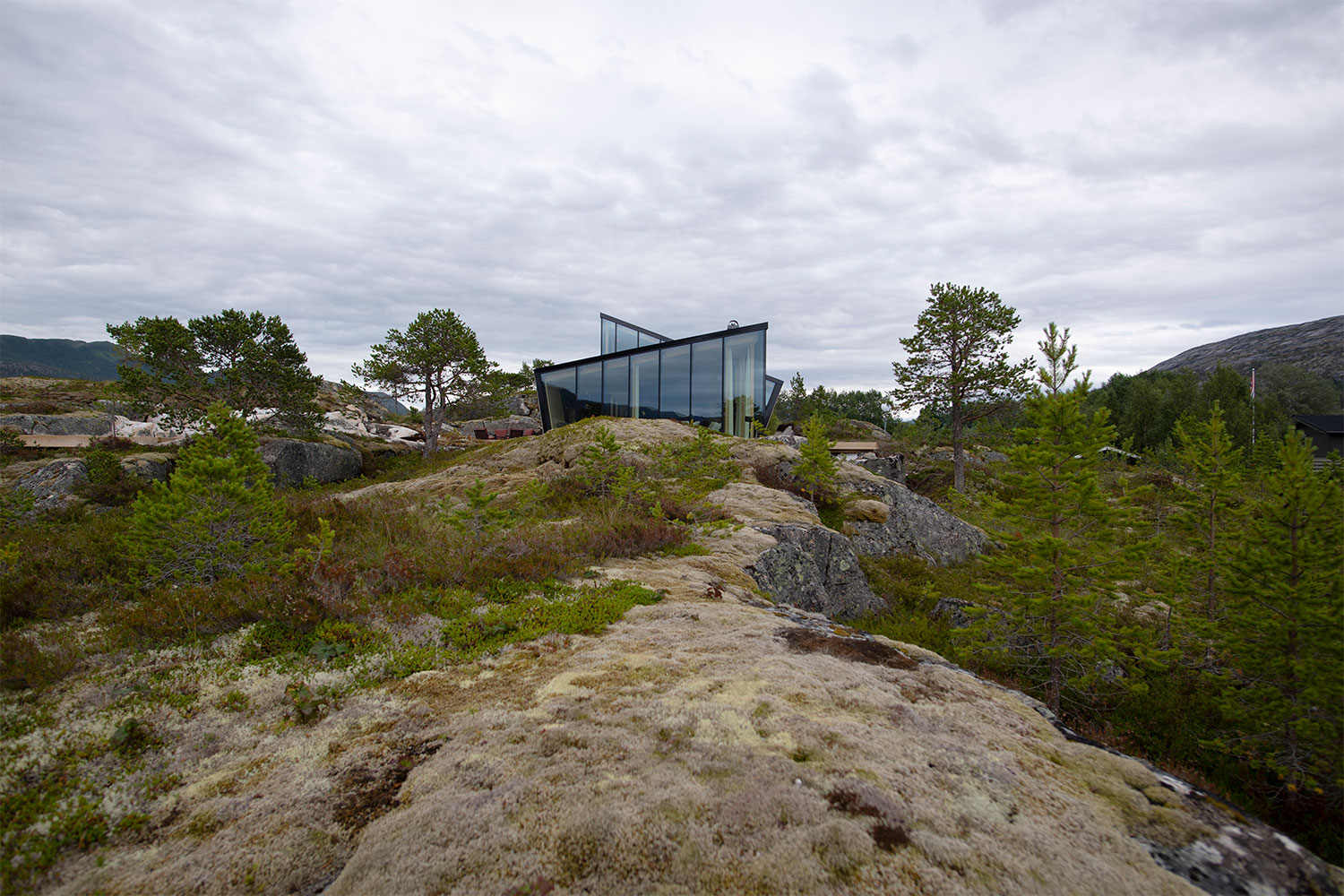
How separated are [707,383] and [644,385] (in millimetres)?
3478

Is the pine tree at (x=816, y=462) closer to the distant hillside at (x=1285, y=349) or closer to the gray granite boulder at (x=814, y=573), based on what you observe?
the gray granite boulder at (x=814, y=573)

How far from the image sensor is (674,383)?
26172 millimetres

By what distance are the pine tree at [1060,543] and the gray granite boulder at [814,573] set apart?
2.89 metres

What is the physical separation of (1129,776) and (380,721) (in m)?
4.79

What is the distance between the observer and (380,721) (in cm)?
360

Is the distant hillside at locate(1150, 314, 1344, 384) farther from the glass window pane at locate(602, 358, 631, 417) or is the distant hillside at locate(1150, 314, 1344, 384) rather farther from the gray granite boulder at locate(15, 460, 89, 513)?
the gray granite boulder at locate(15, 460, 89, 513)

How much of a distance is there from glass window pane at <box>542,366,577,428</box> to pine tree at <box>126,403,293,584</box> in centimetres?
2156

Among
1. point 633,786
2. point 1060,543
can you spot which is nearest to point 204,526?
point 633,786

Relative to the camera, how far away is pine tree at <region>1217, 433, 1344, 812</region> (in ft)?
14.0

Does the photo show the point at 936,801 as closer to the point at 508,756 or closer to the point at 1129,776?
the point at 1129,776

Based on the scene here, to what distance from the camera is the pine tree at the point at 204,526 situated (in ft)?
20.3

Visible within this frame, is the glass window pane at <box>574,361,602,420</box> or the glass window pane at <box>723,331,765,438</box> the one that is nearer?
the glass window pane at <box>723,331,765,438</box>

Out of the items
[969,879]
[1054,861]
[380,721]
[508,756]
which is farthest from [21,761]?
[1054,861]

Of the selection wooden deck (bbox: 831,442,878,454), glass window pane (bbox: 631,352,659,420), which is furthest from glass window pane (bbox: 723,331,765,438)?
wooden deck (bbox: 831,442,878,454)
